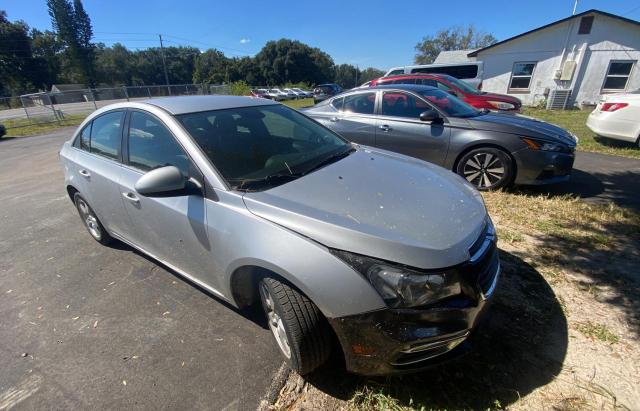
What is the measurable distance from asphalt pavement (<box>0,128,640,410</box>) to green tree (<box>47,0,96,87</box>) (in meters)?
83.4

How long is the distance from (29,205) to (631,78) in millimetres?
22158

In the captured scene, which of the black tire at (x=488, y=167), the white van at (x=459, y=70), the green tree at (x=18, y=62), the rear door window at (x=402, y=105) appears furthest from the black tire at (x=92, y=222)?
the green tree at (x=18, y=62)

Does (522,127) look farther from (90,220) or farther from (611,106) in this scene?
(90,220)

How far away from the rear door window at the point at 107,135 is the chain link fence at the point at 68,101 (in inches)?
714

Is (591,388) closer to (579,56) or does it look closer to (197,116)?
(197,116)

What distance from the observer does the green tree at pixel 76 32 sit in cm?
6444

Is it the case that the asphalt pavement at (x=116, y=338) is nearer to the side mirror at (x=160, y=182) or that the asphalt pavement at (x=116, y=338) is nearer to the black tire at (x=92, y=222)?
the black tire at (x=92, y=222)

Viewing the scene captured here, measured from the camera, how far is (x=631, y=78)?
14.7 metres

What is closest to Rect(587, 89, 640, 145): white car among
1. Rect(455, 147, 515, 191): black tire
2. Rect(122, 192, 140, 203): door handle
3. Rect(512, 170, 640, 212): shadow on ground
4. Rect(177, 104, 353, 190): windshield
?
Rect(512, 170, 640, 212): shadow on ground

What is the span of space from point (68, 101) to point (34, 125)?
9242mm

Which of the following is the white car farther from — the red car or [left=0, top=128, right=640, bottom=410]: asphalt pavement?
[left=0, top=128, right=640, bottom=410]: asphalt pavement

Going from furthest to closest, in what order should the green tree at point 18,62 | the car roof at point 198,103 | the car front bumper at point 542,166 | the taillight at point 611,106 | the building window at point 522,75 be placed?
1. the green tree at point 18,62
2. the building window at point 522,75
3. the taillight at point 611,106
4. the car front bumper at point 542,166
5. the car roof at point 198,103

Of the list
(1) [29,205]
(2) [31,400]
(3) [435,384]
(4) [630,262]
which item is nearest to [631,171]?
(4) [630,262]

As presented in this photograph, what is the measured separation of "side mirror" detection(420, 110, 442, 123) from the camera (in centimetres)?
464
